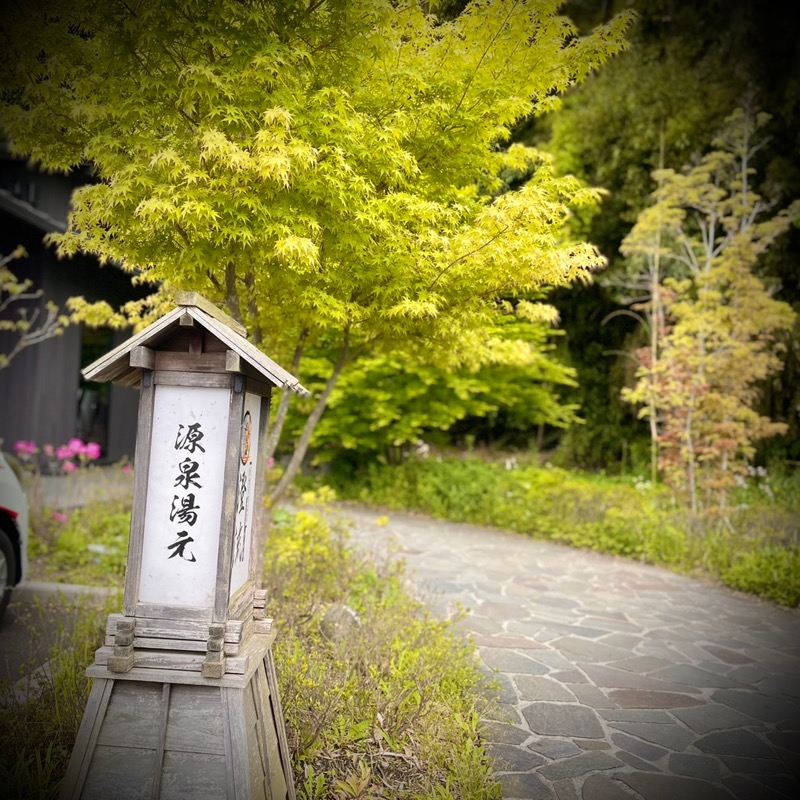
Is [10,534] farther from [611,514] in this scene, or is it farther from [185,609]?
[611,514]

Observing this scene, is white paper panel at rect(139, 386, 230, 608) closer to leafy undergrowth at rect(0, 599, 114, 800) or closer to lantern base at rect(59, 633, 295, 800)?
lantern base at rect(59, 633, 295, 800)

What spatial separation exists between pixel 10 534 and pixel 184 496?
2984 mm

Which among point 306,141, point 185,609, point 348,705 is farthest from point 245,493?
point 306,141

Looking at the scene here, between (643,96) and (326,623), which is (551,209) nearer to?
(326,623)

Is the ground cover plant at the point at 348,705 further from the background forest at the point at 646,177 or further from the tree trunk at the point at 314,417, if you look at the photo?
the background forest at the point at 646,177

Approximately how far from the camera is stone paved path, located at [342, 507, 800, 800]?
3.39m

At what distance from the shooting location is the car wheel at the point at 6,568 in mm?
4680

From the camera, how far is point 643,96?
12562mm

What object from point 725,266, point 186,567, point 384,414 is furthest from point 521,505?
point 186,567

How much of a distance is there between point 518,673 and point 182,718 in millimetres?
2882

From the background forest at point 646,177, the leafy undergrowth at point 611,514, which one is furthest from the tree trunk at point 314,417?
the leafy undergrowth at point 611,514

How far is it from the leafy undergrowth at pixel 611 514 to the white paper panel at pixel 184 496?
23.0 ft

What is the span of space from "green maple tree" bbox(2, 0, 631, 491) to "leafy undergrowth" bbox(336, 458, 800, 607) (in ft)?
18.1

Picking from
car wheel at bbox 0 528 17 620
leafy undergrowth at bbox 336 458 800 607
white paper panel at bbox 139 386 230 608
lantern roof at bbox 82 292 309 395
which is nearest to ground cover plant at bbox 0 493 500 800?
car wheel at bbox 0 528 17 620
